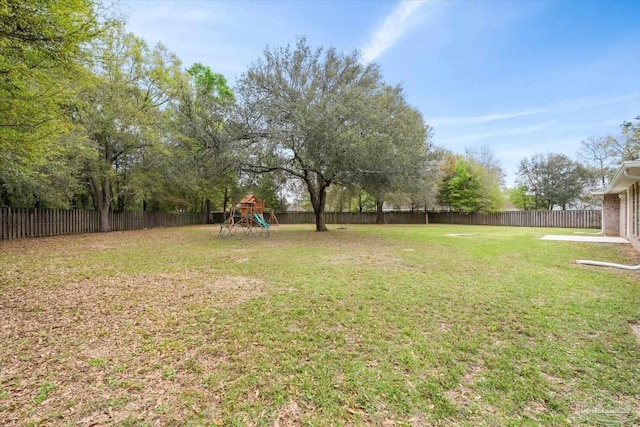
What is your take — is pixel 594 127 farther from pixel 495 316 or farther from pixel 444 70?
pixel 495 316

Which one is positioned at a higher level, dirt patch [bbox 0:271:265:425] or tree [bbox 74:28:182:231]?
tree [bbox 74:28:182:231]

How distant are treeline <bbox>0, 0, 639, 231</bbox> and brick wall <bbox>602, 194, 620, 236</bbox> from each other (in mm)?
6471

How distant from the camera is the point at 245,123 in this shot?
1085 cm

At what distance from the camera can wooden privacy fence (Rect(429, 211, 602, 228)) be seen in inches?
726

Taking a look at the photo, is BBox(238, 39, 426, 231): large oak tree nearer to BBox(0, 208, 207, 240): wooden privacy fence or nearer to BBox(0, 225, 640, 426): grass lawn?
BBox(0, 225, 640, 426): grass lawn

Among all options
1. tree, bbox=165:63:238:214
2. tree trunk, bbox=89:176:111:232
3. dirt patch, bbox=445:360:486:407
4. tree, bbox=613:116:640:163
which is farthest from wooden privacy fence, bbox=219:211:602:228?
dirt patch, bbox=445:360:486:407

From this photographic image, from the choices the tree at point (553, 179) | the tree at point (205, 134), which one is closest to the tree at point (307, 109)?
the tree at point (205, 134)

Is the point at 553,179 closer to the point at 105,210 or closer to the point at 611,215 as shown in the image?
the point at 611,215

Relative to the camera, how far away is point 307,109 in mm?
9555

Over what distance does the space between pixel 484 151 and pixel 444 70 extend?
63.4 feet

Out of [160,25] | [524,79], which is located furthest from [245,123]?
[524,79]

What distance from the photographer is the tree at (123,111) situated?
12.5 m

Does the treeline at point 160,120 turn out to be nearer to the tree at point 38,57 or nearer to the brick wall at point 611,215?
the tree at point 38,57

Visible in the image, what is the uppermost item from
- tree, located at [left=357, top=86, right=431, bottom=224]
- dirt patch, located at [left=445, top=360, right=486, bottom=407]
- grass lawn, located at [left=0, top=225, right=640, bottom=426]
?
tree, located at [left=357, top=86, right=431, bottom=224]
